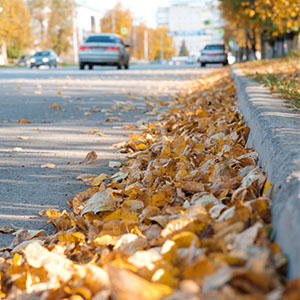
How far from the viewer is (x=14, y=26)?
2386 inches

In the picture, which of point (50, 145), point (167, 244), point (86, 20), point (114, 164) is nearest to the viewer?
point (167, 244)

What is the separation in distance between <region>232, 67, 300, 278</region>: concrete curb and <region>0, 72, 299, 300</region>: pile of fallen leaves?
5cm

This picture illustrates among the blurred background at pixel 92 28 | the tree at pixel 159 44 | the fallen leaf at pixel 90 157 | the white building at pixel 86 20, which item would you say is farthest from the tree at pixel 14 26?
the tree at pixel 159 44

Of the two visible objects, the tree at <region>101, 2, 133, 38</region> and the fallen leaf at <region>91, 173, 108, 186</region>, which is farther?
the tree at <region>101, 2, 133, 38</region>

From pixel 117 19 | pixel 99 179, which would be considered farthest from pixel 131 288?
pixel 117 19

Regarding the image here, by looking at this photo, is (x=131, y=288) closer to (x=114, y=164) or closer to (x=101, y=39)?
(x=114, y=164)

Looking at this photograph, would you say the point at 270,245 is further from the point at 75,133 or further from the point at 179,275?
the point at 75,133

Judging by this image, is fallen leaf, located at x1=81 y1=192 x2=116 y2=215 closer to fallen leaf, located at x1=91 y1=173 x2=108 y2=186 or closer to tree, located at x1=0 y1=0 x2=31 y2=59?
fallen leaf, located at x1=91 y1=173 x2=108 y2=186

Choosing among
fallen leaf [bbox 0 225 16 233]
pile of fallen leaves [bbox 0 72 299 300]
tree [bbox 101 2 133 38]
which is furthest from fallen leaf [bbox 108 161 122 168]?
tree [bbox 101 2 133 38]

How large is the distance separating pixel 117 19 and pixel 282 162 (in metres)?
95.9

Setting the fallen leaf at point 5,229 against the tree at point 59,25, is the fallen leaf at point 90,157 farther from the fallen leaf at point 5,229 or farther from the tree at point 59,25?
the tree at point 59,25

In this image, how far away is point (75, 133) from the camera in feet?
19.2

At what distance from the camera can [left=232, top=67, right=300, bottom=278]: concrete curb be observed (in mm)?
1518

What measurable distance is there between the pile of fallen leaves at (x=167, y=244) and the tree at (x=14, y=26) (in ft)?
177
